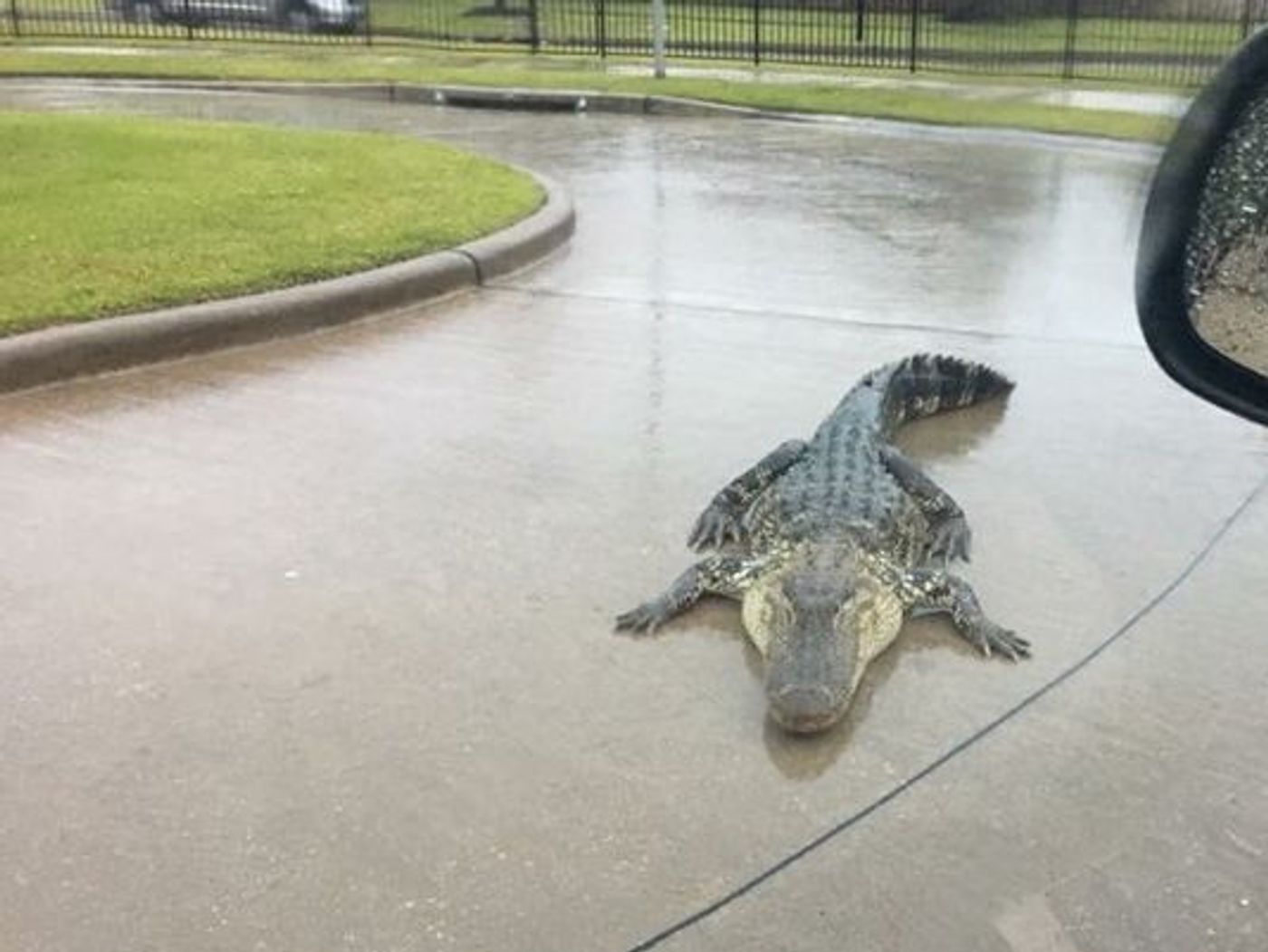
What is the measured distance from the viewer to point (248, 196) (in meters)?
9.43

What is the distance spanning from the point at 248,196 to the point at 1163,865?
24.3 feet

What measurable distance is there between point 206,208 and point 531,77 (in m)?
11.1

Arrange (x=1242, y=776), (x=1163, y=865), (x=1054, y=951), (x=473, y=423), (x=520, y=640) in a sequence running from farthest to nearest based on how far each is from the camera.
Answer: (x=473, y=423) < (x=520, y=640) < (x=1242, y=776) < (x=1163, y=865) < (x=1054, y=951)

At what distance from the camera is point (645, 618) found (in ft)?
14.2

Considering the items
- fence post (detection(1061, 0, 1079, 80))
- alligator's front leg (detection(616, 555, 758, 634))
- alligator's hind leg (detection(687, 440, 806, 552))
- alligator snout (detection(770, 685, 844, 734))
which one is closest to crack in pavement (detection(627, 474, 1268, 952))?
alligator snout (detection(770, 685, 844, 734))

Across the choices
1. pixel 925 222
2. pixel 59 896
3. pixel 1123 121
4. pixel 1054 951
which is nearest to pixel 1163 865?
pixel 1054 951

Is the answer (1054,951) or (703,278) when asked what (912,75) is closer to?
(703,278)

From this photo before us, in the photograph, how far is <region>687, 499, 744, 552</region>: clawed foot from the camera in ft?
15.9

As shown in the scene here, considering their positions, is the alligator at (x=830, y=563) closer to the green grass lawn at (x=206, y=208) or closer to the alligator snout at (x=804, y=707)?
the alligator snout at (x=804, y=707)

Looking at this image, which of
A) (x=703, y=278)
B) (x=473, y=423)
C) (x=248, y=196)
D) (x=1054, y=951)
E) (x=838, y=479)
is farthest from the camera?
(x=248, y=196)

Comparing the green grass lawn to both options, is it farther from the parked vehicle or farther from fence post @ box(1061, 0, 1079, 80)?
the parked vehicle

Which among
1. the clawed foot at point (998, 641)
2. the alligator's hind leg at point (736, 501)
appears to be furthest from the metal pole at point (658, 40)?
the clawed foot at point (998, 641)

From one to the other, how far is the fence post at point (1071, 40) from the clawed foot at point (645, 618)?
17.5 meters

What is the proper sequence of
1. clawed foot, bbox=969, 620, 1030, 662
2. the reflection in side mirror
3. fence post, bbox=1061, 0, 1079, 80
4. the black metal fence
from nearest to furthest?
1. the reflection in side mirror
2. clawed foot, bbox=969, 620, 1030, 662
3. fence post, bbox=1061, 0, 1079, 80
4. the black metal fence
